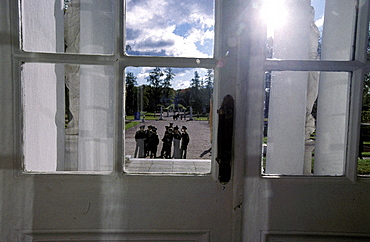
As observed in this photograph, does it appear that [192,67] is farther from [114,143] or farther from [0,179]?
[0,179]

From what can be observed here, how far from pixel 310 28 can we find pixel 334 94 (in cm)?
34

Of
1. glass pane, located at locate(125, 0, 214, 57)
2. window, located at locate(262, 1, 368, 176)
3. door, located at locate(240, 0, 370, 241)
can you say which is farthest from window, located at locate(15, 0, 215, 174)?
window, located at locate(262, 1, 368, 176)

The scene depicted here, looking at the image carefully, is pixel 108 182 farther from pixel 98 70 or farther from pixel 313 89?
pixel 313 89

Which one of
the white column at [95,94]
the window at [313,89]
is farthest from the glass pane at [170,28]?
the window at [313,89]

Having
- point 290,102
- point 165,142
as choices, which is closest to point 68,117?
point 165,142

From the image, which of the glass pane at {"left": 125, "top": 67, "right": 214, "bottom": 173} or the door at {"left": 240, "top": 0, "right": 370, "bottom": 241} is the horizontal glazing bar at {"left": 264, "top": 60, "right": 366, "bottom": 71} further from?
the glass pane at {"left": 125, "top": 67, "right": 214, "bottom": 173}

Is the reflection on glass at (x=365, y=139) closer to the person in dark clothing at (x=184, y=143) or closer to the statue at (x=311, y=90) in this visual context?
the statue at (x=311, y=90)

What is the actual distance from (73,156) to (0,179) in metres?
0.26

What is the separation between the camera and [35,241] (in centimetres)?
75

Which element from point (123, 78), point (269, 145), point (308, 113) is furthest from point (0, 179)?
point (308, 113)

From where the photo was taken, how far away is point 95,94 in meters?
0.96

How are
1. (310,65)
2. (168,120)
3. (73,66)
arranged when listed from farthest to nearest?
(73,66), (168,120), (310,65)

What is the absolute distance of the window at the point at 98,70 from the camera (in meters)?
0.73

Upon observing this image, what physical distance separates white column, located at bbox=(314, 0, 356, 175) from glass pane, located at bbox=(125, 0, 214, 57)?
19.5 inches
